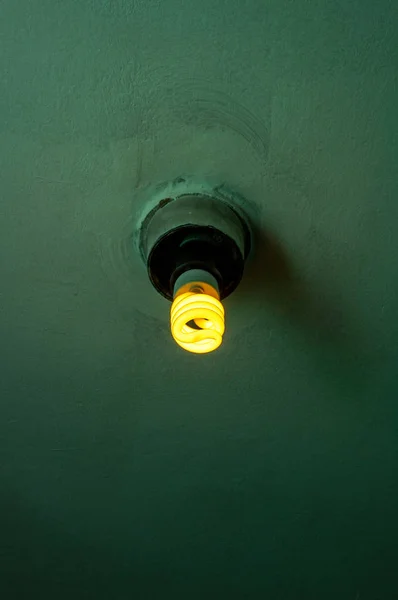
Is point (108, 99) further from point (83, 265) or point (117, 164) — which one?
point (83, 265)

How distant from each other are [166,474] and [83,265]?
381 mm

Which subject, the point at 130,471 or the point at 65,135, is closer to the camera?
the point at 65,135

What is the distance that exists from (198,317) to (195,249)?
4.0 inches

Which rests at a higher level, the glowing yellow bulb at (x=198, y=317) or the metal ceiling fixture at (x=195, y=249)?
the metal ceiling fixture at (x=195, y=249)

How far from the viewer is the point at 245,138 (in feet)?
2.13

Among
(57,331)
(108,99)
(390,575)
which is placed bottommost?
(390,575)

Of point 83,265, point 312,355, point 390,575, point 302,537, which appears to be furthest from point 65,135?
point 390,575

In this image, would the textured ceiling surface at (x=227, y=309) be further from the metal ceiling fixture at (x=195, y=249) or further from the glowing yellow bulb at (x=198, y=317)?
the glowing yellow bulb at (x=198, y=317)

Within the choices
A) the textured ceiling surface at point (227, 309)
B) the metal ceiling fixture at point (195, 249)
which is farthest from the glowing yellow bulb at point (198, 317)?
the textured ceiling surface at point (227, 309)

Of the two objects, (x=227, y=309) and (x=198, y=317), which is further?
(x=227, y=309)

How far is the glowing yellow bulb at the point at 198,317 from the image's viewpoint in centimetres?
58

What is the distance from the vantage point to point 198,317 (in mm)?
589

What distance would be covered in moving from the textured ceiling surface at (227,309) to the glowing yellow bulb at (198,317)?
0.13 m

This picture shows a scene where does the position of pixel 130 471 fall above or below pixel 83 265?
below
